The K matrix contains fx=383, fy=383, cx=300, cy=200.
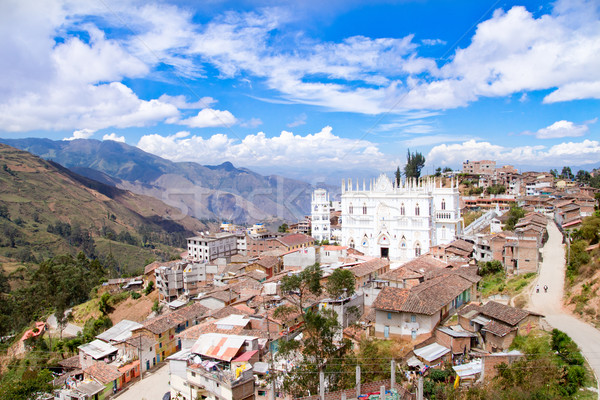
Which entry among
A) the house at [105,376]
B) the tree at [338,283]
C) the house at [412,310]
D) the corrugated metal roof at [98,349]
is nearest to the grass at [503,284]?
the house at [412,310]

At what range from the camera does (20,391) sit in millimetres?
18516

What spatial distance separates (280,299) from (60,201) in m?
99.1

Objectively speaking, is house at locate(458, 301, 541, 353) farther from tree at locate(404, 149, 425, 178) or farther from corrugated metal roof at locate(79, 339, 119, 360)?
tree at locate(404, 149, 425, 178)

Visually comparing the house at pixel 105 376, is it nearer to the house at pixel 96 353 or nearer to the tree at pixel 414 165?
the house at pixel 96 353

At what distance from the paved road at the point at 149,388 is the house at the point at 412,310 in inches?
441

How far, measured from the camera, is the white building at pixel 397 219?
130 feet

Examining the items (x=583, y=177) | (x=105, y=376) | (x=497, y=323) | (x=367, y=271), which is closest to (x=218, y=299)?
(x=105, y=376)

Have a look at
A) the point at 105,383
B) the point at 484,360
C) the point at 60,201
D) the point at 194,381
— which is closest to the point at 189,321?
the point at 105,383

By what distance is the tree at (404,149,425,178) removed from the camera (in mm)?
68000

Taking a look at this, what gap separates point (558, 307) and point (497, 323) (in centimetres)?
553

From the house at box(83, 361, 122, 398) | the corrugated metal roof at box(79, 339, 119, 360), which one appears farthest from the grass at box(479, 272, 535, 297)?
the corrugated metal roof at box(79, 339, 119, 360)

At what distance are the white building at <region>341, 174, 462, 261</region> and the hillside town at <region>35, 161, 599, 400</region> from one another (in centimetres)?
11

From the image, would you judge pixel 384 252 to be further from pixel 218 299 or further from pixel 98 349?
pixel 98 349

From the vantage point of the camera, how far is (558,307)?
1814cm
